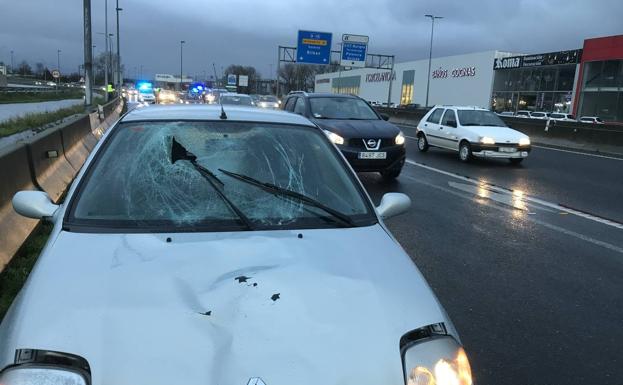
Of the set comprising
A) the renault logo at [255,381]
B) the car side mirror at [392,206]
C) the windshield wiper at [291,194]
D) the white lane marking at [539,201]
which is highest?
the windshield wiper at [291,194]

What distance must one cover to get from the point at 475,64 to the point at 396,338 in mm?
61818

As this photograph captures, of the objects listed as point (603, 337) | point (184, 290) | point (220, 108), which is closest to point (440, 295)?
point (603, 337)

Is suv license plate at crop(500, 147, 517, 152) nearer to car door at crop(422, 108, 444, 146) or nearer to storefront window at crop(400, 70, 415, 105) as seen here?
car door at crop(422, 108, 444, 146)

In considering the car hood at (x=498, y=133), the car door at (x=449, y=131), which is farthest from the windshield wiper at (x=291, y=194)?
the car door at (x=449, y=131)

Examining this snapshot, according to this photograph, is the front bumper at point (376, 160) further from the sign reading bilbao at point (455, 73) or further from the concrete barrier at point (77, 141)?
the sign reading bilbao at point (455, 73)

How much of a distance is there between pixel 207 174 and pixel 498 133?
12.9 meters

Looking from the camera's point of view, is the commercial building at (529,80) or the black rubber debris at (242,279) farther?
the commercial building at (529,80)

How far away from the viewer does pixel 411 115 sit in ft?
119

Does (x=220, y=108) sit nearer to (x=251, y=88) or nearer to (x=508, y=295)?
(x=508, y=295)

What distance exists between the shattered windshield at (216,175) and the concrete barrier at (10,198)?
81.2 inches

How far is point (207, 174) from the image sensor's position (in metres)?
3.13

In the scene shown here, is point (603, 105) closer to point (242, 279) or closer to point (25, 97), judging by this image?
point (242, 279)

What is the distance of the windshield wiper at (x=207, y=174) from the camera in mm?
2820

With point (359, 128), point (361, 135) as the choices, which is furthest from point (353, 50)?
point (361, 135)
